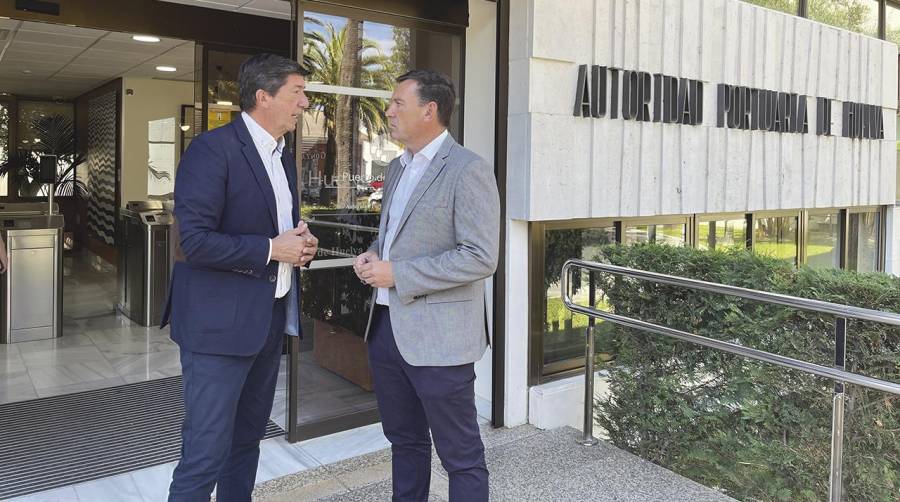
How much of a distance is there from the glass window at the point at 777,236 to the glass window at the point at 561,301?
88.5 inches

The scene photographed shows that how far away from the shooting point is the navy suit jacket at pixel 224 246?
2.10 metres

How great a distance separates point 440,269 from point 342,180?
185cm

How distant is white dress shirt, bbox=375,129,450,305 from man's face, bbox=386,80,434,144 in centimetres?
8

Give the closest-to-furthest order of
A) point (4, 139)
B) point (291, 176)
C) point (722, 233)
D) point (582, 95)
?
point (291, 176) < point (582, 95) < point (722, 233) < point (4, 139)

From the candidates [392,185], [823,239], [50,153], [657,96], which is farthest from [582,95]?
[50,153]

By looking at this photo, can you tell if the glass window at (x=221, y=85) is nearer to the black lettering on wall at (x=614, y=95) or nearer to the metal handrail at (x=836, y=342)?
the black lettering on wall at (x=614, y=95)

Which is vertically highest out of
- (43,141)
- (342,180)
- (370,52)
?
(43,141)

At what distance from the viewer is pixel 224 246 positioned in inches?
82.2

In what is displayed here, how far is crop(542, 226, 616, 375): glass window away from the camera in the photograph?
4.41m

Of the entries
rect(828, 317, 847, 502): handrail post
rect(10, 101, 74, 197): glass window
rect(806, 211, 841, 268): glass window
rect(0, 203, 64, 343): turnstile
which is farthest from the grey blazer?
rect(10, 101, 74, 197): glass window

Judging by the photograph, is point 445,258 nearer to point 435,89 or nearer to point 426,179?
point 426,179

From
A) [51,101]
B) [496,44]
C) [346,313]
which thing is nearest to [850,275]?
[496,44]

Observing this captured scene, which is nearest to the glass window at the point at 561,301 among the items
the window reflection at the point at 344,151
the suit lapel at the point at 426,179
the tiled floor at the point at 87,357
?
the window reflection at the point at 344,151

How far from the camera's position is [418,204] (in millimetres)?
2236
